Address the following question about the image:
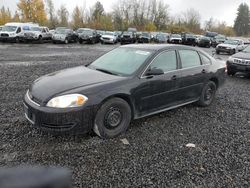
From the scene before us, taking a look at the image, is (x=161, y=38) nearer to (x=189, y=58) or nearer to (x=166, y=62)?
(x=189, y=58)

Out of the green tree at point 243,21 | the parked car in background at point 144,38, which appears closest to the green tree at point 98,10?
the parked car in background at point 144,38

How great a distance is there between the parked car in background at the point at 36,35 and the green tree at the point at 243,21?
9261 cm

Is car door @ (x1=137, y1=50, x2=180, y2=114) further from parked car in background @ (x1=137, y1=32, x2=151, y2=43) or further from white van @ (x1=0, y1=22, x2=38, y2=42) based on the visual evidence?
parked car in background @ (x1=137, y1=32, x2=151, y2=43)

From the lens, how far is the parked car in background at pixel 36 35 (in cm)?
2461

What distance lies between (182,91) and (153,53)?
1.12m

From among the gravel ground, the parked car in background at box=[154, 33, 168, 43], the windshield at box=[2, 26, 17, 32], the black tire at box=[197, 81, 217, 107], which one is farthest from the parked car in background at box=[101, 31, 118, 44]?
the gravel ground

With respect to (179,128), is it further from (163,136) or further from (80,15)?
(80,15)

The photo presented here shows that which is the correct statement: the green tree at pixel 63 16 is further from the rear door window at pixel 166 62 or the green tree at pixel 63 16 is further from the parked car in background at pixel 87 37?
the rear door window at pixel 166 62

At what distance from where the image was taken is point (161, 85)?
15.5 ft

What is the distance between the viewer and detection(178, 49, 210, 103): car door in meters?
5.24

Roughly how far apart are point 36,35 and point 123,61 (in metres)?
22.9

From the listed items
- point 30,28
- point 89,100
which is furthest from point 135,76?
point 30,28

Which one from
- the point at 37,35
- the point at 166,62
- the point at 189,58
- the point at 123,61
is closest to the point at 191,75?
the point at 189,58

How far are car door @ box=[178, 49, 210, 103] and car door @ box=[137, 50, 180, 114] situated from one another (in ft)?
0.70
